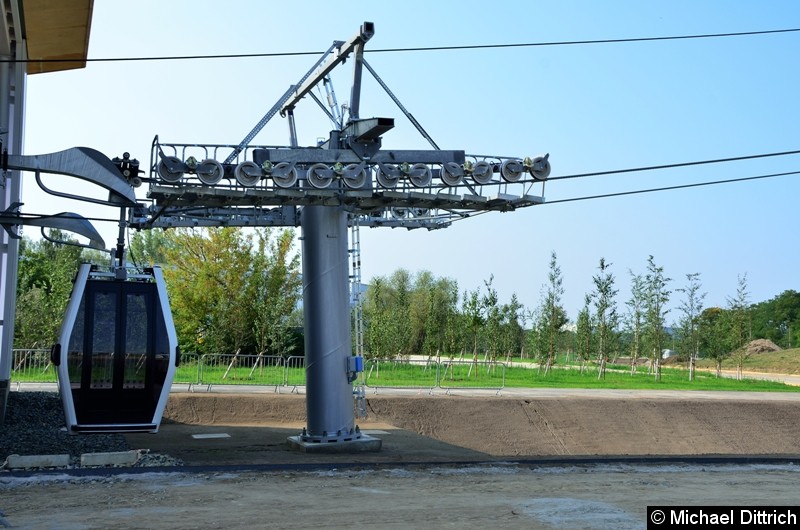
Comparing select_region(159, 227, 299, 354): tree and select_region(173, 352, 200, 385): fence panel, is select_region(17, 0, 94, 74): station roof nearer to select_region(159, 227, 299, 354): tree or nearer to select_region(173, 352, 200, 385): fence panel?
select_region(173, 352, 200, 385): fence panel

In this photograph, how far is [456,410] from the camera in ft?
95.3

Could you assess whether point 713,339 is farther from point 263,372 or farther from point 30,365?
point 30,365

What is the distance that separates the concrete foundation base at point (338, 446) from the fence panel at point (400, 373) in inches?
738

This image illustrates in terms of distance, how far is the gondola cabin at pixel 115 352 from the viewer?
14.2 meters

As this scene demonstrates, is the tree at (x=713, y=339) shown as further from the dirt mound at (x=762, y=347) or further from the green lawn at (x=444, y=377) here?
the dirt mound at (x=762, y=347)

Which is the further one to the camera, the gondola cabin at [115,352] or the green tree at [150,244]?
the green tree at [150,244]

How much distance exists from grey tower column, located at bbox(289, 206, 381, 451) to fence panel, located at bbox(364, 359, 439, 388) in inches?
754

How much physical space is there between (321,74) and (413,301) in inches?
2286

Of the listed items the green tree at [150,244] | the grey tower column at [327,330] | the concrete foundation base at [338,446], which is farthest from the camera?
the green tree at [150,244]

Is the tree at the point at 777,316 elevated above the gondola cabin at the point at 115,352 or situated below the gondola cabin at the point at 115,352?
above

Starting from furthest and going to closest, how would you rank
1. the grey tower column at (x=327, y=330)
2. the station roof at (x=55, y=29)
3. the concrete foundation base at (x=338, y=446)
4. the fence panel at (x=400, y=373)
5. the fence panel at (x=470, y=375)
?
the fence panel at (x=470, y=375) → the fence panel at (x=400, y=373) → the station roof at (x=55, y=29) → the grey tower column at (x=327, y=330) → the concrete foundation base at (x=338, y=446)

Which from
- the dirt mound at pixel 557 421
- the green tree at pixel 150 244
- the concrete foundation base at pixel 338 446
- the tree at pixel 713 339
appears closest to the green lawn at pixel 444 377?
the tree at pixel 713 339

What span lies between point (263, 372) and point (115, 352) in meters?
20.7

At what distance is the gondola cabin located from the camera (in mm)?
14188
